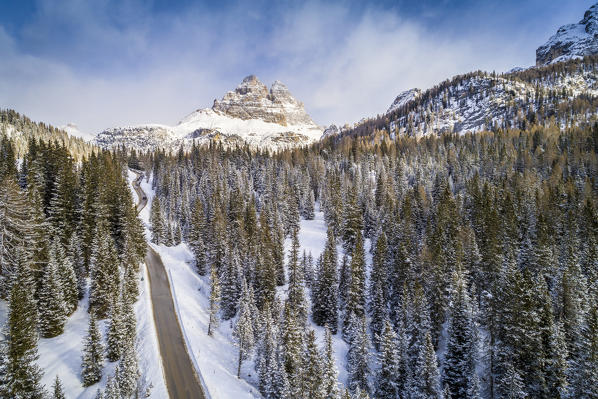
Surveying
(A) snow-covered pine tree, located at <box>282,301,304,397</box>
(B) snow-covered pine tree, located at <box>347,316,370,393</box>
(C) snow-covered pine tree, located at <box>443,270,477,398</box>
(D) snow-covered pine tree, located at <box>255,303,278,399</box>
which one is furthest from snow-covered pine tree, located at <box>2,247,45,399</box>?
(C) snow-covered pine tree, located at <box>443,270,477,398</box>

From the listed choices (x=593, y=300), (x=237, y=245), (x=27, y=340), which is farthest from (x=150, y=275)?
(x=593, y=300)

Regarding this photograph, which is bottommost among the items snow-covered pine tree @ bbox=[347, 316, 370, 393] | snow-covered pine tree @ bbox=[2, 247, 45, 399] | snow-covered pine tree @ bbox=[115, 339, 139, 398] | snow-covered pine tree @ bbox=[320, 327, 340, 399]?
snow-covered pine tree @ bbox=[347, 316, 370, 393]

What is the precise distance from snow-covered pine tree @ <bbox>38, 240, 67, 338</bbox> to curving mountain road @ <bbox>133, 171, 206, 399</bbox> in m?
11.3

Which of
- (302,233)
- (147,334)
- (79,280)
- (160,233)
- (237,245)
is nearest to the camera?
(147,334)

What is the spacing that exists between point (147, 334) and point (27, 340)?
599 inches

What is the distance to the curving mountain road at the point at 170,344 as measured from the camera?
30.6m

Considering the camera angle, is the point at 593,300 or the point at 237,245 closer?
the point at 593,300

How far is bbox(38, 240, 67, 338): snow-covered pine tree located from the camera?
33.4 metres

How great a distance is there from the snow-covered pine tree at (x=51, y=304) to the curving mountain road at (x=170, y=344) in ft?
37.2

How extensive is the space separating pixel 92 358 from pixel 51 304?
9.31 meters

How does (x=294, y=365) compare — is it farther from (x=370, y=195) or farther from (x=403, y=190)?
(x=403, y=190)

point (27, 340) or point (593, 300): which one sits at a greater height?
point (27, 340)

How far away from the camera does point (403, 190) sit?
3942 inches

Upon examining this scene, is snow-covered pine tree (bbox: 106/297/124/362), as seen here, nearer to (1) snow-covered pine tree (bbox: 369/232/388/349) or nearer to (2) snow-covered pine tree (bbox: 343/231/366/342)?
(2) snow-covered pine tree (bbox: 343/231/366/342)
